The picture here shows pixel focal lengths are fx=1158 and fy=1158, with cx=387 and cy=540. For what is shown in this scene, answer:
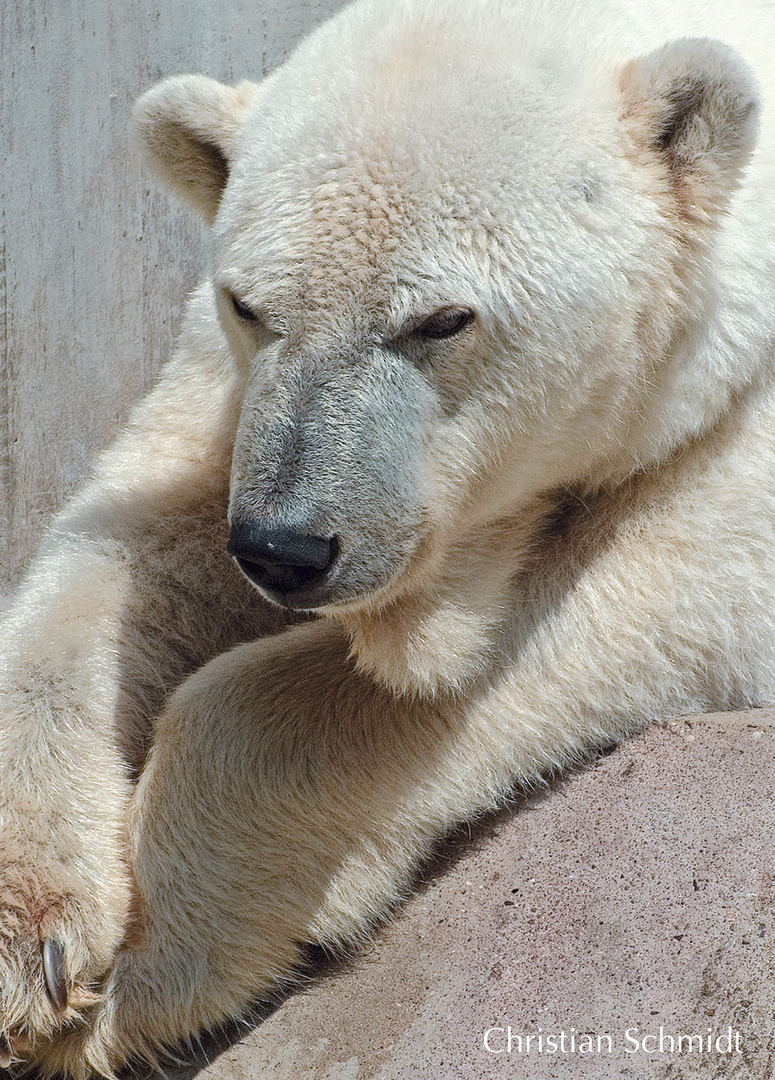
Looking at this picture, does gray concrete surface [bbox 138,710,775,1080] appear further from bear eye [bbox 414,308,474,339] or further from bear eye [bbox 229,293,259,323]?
bear eye [bbox 229,293,259,323]

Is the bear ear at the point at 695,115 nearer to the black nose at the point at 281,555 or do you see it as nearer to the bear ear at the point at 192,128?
the bear ear at the point at 192,128

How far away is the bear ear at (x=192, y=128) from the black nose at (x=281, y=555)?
0.82 meters

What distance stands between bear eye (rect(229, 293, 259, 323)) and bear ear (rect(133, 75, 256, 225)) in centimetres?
35

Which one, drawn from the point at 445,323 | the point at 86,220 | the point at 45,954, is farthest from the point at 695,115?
the point at 86,220

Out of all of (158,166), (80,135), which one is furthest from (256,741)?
(80,135)

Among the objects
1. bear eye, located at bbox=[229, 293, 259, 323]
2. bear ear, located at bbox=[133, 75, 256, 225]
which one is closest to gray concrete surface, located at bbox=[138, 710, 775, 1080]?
bear eye, located at bbox=[229, 293, 259, 323]

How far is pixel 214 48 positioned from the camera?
3.40m

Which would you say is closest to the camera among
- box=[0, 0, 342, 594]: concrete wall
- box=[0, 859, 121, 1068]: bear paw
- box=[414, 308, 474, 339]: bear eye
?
box=[414, 308, 474, 339]: bear eye

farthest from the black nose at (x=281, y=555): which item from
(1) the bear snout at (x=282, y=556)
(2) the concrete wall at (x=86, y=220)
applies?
(2) the concrete wall at (x=86, y=220)

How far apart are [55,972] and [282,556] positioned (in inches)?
32.8

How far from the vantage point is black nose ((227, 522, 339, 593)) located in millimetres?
1679

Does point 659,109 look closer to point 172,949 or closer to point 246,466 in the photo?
point 246,466

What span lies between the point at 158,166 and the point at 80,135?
1344 millimetres

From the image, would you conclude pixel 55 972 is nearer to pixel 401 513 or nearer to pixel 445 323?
pixel 401 513
